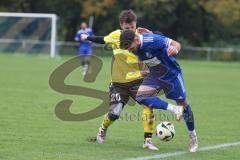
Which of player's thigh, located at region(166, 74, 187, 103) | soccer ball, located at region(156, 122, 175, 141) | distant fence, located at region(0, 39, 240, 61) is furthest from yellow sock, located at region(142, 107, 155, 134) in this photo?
distant fence, located at region(0, 39, 240, 61)

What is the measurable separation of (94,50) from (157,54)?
37.8 metres

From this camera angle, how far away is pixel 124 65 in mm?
9914

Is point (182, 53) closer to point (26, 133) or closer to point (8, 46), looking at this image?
point (8, 46)

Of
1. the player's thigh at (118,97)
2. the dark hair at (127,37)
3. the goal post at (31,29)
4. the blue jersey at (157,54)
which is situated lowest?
the goal post at (31,29)

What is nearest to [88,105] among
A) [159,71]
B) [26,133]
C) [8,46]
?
[26,133]

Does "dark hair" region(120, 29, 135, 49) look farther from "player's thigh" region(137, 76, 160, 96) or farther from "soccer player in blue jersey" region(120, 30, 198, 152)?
"player's thigh" region(137, 76, 160, 96)

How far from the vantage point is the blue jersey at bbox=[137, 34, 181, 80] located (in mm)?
8797

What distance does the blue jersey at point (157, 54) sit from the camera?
880 centimetres

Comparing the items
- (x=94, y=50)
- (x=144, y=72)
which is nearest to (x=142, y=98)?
(x=144, y=72)

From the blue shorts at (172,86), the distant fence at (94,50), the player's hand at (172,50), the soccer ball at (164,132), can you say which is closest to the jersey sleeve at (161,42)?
the player's hand at (172,50)

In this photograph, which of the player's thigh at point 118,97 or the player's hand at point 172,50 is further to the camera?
the player's thigh at point 118,97

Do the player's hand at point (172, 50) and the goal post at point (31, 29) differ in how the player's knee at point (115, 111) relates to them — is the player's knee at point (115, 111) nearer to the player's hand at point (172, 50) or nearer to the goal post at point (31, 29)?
the player's hand at point (172, 50)

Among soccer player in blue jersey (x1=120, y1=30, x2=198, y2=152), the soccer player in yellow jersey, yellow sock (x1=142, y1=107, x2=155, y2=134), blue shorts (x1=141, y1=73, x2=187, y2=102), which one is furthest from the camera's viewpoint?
the soccer player in yellow jersey

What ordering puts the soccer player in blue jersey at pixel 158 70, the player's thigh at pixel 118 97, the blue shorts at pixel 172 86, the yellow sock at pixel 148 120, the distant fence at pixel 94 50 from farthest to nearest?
the distant fence at pixel 94 50 < the player's thigh at pixel 118 97 < the yellow sock at pixel 148 120 < the blue shorts at pixel 172 86 < the soccer player in blue jersey at pixel 158 70
